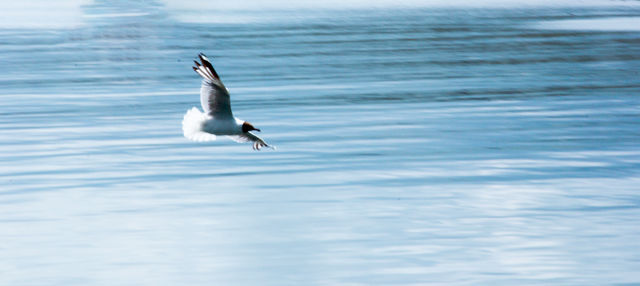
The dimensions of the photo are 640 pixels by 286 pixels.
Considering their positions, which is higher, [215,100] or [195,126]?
[215,100]

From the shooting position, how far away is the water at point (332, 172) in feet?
33.3

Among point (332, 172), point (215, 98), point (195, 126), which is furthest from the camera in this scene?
point (332, 172)

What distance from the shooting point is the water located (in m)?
10.1

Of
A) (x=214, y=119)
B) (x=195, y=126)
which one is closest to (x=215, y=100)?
(x=214, y=119)

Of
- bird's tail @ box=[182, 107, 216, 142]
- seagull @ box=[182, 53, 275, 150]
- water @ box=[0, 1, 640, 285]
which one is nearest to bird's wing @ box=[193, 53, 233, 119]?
seagull @ box=[182, 53, 275, 150]

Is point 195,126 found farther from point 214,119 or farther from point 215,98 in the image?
point 215,98

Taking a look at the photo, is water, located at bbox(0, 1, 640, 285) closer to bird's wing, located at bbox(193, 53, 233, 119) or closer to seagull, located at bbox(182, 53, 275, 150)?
seagull, located at bbox(182, 53, 275, 150)

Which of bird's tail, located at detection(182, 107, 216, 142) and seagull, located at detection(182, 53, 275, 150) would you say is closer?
seagull, located at detection(182, 53, 275, 150)

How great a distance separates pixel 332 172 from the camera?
14055 mm

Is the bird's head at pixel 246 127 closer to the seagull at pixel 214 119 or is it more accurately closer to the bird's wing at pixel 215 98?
the seagull at pixel 214 119

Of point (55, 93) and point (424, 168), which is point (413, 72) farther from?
point (424, 168)


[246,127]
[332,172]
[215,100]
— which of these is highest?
[332,172]

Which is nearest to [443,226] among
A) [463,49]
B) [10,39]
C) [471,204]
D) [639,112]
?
[471,204]

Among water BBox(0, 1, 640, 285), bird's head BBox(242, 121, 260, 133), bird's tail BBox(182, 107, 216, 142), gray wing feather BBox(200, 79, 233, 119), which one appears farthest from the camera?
bird's tail BBox(182, 107, 216, 142)
